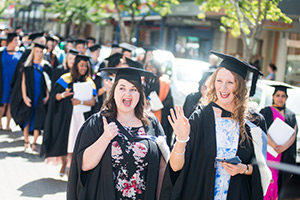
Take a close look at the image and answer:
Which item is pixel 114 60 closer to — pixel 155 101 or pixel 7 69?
pixel 155 101

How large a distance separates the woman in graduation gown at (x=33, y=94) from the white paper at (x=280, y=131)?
14.7 ft

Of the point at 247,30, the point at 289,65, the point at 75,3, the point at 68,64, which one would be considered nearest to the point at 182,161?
the point at 68,64

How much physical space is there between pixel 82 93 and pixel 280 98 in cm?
273

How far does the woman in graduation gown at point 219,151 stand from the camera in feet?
12.6

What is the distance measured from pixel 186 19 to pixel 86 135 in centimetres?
2118

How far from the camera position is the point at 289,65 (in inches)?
744

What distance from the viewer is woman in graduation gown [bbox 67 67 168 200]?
382 cm

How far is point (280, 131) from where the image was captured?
667 cm

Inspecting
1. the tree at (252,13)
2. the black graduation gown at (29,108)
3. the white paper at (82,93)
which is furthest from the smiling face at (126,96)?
the black graduation gown at (29,108)

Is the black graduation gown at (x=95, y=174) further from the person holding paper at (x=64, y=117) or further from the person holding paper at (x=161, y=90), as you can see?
the person holding paper at (x=161, y=90)

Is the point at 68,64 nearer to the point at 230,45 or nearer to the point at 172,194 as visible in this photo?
the point at 172,194

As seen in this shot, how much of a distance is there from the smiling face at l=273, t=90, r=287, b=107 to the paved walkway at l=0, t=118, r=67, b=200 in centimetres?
303

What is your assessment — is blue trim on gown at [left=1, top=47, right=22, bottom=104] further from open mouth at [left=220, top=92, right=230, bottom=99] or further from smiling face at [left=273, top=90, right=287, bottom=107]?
open mouth at [left=220, top=92, right=230, bottom=99]

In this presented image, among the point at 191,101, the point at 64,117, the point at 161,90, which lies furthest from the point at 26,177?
the point at 191,101
